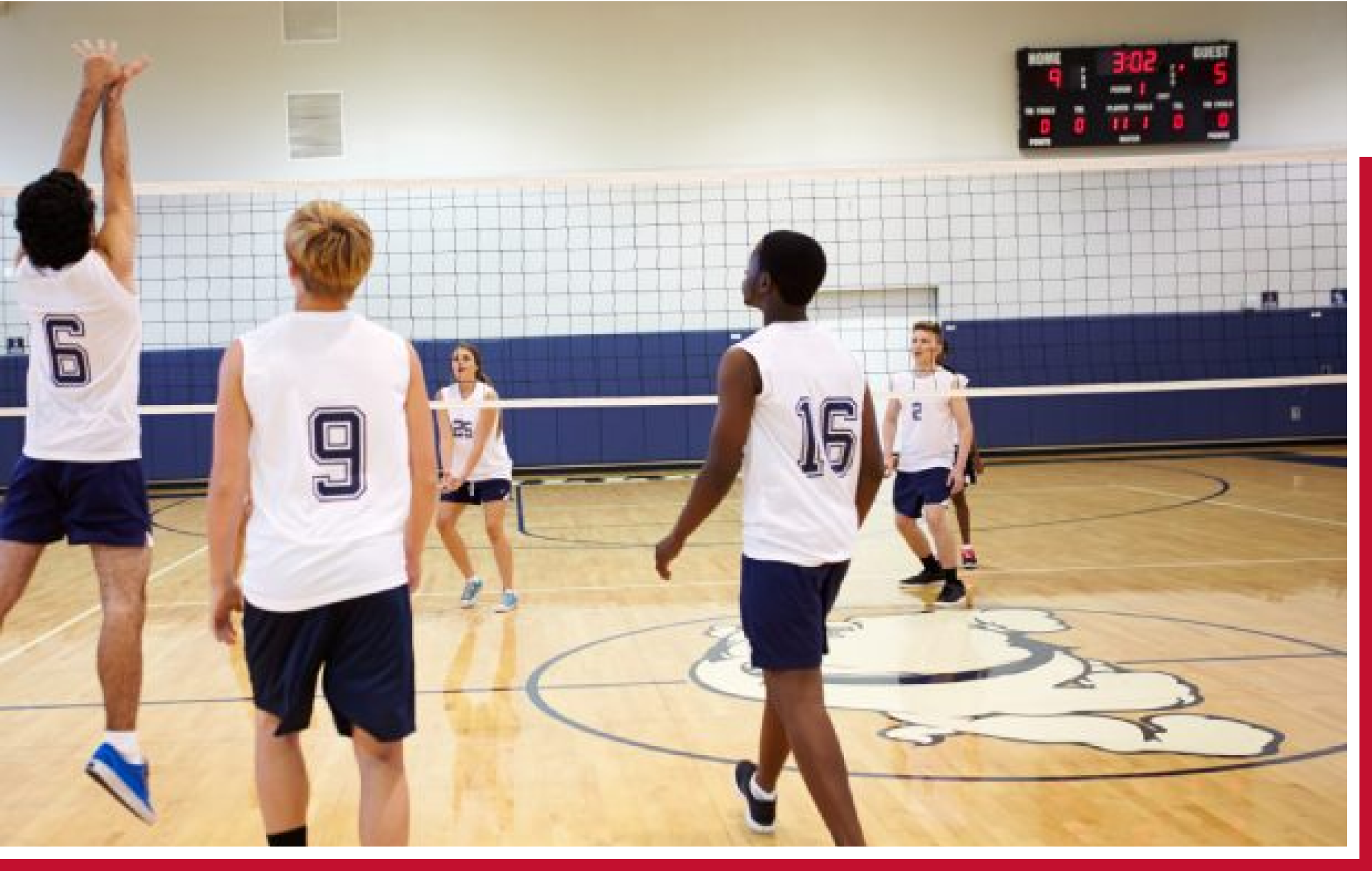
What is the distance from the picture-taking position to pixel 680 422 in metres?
18.3

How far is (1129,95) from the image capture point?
1770 cm

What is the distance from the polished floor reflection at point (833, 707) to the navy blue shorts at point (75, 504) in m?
1.00

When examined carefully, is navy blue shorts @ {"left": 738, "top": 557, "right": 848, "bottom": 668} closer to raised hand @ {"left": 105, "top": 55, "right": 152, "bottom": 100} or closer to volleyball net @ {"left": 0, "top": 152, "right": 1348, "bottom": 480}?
raised hand @ {"left": 105, "top": 55, "right": 152, "bottom": 100}

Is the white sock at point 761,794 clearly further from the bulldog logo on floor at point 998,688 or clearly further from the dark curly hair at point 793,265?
the dark curly hair at point 793,265

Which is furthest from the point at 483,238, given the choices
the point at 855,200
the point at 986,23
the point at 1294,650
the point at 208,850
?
the point at 208,850

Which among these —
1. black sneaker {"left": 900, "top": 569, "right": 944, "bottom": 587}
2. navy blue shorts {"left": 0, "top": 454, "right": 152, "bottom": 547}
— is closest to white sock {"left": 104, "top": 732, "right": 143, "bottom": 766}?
navy blue shorts {"left": 0, "top": 454, "right": 152, "bottom": 547}

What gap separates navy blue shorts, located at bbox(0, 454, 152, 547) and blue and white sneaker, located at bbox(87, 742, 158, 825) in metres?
0.58

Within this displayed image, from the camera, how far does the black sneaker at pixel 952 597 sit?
7988mm

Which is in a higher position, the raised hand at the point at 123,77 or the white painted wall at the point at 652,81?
the white painted wall at the point at 652,81

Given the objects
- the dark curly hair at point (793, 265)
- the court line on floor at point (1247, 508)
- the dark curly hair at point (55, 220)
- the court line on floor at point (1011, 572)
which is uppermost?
the dark curly hair at point (55, 220)

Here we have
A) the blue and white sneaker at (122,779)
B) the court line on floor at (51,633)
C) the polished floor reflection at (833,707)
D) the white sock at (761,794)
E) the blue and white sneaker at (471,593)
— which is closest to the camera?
the blue and white sneaker at (122,779)

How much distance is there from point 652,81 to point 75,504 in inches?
597

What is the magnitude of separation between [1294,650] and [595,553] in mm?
5744

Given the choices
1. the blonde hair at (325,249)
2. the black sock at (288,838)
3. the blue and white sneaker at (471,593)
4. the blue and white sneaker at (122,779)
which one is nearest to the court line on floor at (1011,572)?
the blue and white sneaker at (471,593)
